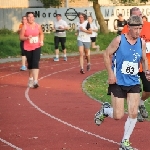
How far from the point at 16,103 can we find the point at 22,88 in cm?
305

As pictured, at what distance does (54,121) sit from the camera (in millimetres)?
12508

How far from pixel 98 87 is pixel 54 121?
240 inches

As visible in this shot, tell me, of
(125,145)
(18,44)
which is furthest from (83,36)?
(125,145)

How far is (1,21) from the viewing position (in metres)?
44.9

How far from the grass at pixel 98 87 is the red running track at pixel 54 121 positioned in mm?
243

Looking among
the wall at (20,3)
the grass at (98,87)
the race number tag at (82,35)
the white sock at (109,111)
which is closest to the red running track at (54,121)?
the grass at (98,87)

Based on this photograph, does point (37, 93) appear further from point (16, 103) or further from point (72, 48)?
point (72, 48)

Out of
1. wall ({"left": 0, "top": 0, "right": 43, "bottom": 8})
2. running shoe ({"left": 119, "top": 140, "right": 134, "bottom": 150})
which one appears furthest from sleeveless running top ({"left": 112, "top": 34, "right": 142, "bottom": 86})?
wall ({"left": 0, "top": 0, "right": 43, "bottom": 8})

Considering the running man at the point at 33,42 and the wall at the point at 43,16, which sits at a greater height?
the running man at the point at 33,42

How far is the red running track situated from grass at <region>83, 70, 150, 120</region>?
243 millimetres

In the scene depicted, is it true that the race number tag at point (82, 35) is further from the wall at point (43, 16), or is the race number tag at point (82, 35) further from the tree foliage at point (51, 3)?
the tree foliage at point (51, 3)

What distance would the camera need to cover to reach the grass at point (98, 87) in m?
16.0

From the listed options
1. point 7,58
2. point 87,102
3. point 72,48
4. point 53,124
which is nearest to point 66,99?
point 87,102

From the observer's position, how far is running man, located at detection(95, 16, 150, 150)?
972 centimetres
